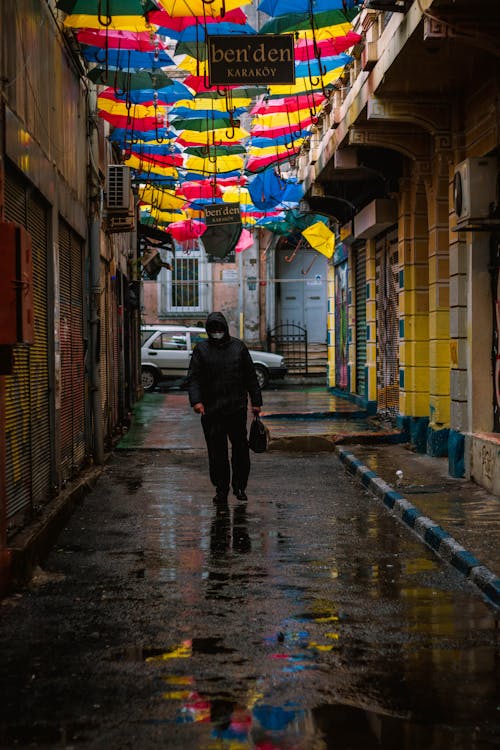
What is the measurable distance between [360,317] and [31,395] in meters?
16.8

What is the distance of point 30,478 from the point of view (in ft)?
29.7

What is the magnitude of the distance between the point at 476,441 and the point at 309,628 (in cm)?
640

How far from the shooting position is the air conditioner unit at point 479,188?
11.5m

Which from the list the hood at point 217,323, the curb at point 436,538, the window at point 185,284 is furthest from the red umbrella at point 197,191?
the hood at point 217,323

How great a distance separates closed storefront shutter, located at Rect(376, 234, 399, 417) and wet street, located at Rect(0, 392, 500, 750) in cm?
945

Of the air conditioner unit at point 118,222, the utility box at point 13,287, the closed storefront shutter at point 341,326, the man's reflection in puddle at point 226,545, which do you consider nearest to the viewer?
the utility box at point 13,287

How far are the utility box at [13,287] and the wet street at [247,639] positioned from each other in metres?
1.68

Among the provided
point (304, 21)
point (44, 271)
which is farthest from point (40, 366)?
point (304, 21)

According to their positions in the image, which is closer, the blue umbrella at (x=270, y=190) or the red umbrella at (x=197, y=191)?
the blue umbrella at (x=270, y=190)

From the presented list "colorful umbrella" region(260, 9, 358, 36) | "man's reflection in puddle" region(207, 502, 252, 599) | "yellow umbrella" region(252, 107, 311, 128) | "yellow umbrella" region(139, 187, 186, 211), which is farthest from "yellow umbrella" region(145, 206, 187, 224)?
"man's reflection in puddle" region(207, 502, 252, 599)

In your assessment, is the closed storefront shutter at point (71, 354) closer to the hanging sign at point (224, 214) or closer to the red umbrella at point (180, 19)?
the red umbrella at point (180, 19)

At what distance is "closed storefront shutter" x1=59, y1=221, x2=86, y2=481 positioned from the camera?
11.7 m

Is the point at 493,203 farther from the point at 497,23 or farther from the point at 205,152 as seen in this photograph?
the point at 205,152

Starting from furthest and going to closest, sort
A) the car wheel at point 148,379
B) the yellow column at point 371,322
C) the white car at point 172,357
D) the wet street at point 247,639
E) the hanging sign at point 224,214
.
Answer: the car wheel at point 148,379
the white car at point 172,357
the hanging sign at point 224,214
the yellow column at point 371,322
the wet street at point 247,639
